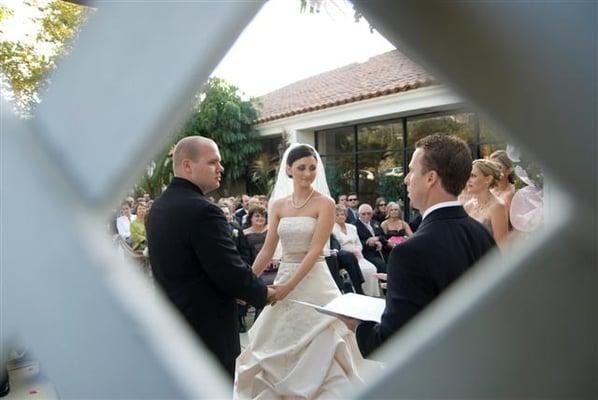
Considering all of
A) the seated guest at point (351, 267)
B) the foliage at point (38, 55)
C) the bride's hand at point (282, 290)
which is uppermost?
the foliage at point (38, 55)

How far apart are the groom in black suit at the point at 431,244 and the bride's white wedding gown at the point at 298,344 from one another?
2.10 metres

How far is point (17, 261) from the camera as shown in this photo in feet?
1.09

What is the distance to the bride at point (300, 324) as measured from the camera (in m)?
3.77

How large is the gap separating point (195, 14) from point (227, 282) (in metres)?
2.25

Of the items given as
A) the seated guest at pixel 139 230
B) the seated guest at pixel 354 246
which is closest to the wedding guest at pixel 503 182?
the seated guest at pixel 354 246

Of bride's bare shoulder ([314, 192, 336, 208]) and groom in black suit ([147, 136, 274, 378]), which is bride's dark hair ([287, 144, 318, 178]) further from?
groom in black suit ([147, 136, 274, 378])

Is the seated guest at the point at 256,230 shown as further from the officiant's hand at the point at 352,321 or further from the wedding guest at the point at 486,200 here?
the officiant's hand at the point at 352,321

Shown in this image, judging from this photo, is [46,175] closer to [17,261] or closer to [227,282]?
[17,261]

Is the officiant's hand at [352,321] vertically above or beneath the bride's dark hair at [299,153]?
beneath

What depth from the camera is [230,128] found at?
19344 millimetres

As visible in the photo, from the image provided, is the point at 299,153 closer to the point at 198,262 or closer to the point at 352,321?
the point at 198,262

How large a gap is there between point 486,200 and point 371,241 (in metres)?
3.97

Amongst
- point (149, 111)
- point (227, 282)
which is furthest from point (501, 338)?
point (227, 282)

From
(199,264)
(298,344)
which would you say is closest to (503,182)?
(298,344)
